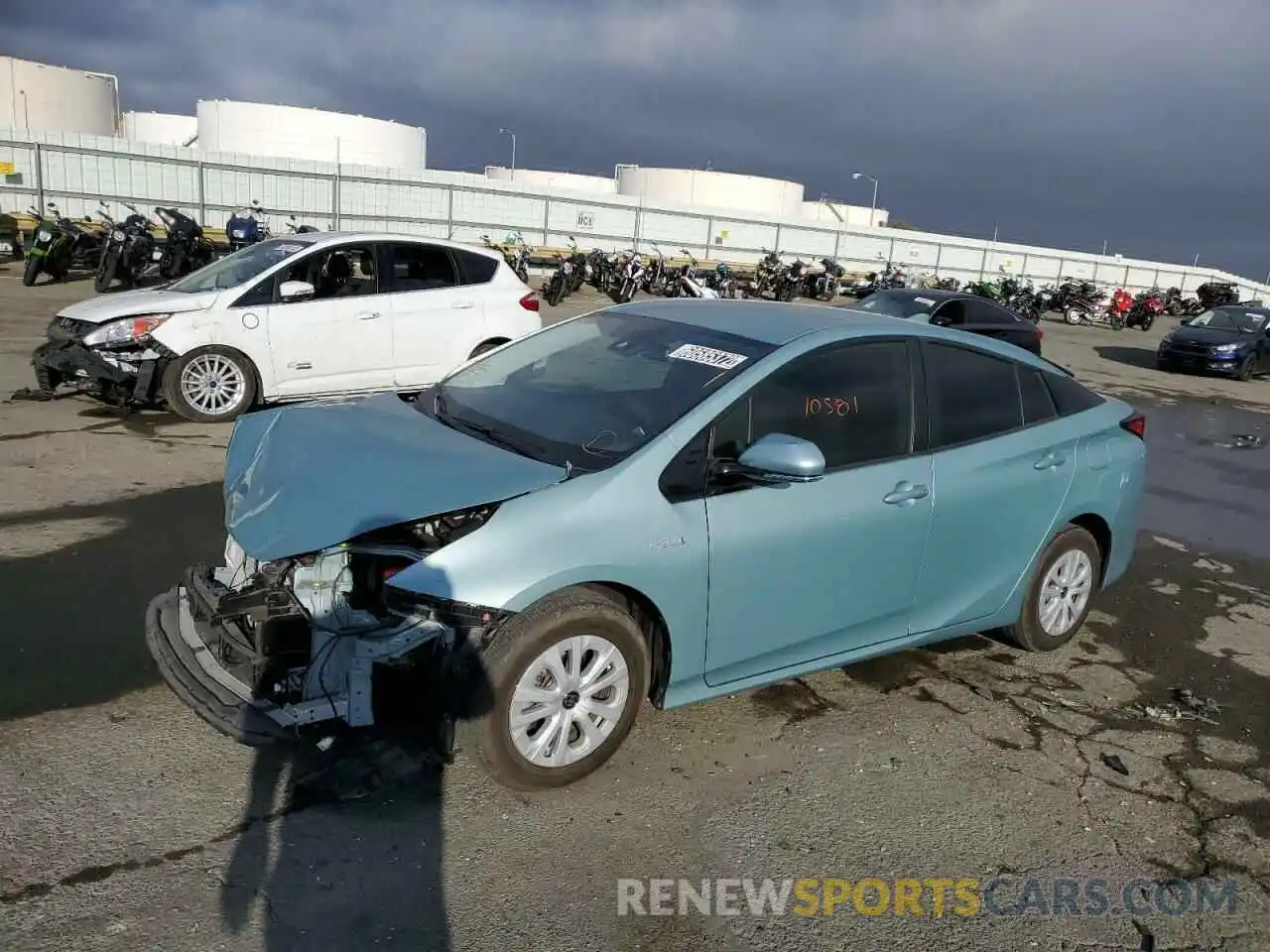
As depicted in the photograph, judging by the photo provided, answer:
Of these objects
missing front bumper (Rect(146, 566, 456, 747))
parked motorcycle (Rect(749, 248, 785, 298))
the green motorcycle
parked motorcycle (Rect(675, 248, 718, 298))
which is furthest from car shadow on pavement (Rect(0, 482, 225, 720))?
parked motorcycle (Rect(749, 248, 785, 298))

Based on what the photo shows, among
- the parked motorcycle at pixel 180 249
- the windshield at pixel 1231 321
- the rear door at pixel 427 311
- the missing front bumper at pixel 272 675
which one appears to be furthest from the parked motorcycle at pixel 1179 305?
the missing front bumper at pixel 272 675

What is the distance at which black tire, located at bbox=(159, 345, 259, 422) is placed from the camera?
8273mm

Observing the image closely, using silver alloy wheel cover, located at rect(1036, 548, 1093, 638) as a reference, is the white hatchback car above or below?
above

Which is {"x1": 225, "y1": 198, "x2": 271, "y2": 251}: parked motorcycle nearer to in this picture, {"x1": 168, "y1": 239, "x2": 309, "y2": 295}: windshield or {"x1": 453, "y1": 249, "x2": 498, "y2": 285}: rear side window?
{"x1": 168, "y1": 239, "x2": 309, "y2": 295}: windshield

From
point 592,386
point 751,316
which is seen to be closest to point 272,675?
point 592,386

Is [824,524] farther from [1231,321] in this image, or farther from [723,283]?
[723,283]

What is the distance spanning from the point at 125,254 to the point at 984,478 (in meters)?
16.8

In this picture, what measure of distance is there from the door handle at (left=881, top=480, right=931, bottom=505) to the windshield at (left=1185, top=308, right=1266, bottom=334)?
19951 mm

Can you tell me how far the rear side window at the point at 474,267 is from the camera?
955 cm

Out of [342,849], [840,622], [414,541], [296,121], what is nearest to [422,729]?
[342,849]

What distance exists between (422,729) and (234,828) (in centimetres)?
65

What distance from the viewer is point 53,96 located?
36656 mm

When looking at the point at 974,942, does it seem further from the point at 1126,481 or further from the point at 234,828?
the point at 1126,481

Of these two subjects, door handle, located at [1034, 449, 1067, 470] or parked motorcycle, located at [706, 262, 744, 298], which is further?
parked motorcycle, located at [706, 262, 744, 298]
